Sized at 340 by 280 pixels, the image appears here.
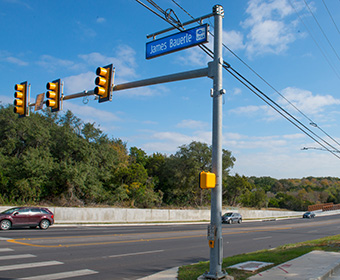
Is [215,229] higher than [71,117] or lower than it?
lower

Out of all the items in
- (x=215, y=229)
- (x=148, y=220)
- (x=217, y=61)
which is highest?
(x=217, y=61)

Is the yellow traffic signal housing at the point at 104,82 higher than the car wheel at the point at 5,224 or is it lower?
higher

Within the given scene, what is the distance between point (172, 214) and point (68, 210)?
→ 15.0 m

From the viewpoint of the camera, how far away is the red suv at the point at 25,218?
62.2 ft

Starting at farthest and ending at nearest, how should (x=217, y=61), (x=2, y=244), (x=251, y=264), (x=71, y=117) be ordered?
(x=71, y=117), (x=2, y=244), (x=251, y=264), (x=217, y=61)

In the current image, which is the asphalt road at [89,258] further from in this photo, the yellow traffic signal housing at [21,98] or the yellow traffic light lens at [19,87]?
the yellow traffic light lens at [19,87]

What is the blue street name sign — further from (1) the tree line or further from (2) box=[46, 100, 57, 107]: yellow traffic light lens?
(1) the tree line

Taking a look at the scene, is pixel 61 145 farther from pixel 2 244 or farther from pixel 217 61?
pixel 217 61

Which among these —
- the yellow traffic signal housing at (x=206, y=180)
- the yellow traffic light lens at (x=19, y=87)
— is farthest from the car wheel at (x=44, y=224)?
the yellow traffic signal housing at (x=206, y=180)

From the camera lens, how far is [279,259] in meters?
9.86

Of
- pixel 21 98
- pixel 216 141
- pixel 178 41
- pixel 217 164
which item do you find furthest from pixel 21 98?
pixel 217 164

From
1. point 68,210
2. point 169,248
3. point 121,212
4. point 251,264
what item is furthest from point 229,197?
point 251,264

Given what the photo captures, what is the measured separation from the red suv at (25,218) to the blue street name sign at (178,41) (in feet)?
49.4

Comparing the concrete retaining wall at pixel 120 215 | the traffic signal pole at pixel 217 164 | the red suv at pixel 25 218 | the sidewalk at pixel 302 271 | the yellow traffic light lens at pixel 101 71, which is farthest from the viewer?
the concrete retaining wall at pixel 120 215
